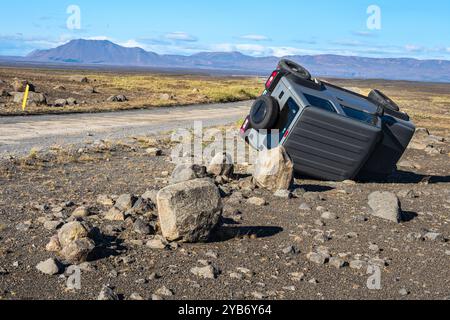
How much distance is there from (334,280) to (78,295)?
269 centimetres

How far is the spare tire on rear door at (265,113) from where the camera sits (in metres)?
10.4

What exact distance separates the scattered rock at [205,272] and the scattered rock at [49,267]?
143 centimetres

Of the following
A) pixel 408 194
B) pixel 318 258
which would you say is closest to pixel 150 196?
pixel 318 258

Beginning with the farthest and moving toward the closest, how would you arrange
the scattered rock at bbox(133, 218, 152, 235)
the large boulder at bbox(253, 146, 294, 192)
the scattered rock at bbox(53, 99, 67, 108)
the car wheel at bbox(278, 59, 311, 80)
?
the scattered rock at bbox(53, 99, 67, 108) → the car wheel at bbox(278, 59, 311, 80) → the large boulder at bbox(253, 146, 294, 192) → the scattered rock at bbox(133, 218, 152, 235)

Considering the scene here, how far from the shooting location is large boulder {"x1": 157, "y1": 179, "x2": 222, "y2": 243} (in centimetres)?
620

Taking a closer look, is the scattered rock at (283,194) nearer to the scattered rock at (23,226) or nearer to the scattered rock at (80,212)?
the scattered rock at (80,212)

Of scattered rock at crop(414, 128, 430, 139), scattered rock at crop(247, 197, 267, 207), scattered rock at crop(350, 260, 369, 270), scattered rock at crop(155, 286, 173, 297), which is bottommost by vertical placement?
scattered rock at crop(414, 128, 430, 139)

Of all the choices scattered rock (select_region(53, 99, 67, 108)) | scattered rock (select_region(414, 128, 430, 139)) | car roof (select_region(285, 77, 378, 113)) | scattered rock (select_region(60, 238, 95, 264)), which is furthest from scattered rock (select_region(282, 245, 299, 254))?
scattered rock (select_region(53, 99, 67, 108))

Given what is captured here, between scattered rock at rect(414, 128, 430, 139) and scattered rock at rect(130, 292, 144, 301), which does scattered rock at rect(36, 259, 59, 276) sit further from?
scattered rock at rect(414, 128, 430, 139)

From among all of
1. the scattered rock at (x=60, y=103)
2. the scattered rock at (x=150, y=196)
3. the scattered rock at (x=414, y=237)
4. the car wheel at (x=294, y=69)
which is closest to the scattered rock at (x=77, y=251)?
the scattered rock at (x=150, y=196)

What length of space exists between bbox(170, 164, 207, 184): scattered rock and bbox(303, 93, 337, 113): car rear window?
270cm
